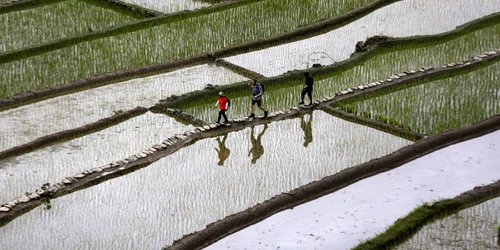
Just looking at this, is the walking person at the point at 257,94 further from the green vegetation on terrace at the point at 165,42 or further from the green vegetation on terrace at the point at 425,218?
the green vegetation on terrace at the point at 425,218

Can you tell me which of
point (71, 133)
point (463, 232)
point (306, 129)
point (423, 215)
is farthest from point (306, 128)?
point (463, 232)

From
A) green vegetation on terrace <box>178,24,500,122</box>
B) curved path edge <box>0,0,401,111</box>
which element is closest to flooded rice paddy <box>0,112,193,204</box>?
green vegetation on terrace <box>178,24,500,122</box>

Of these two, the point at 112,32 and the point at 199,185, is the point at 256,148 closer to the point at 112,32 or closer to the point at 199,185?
the point at 199,185

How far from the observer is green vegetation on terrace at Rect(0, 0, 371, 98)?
13.3 metres

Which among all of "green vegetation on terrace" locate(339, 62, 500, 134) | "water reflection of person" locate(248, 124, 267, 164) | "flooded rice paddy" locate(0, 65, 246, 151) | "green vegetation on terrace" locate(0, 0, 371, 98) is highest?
"green vegetation on terrace" locate(0, 0, 371, 98)

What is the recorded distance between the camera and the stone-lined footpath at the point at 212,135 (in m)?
9.80

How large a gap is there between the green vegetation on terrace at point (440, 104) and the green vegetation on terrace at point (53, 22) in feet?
Result: 16.7

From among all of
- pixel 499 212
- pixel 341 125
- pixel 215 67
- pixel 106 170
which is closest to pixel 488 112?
pixel 341 125

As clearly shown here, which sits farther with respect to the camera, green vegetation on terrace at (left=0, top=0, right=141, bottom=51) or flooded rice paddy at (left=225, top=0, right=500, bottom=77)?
green vegetation on terrace at (left=0, top=0, right=141, bottom=51)

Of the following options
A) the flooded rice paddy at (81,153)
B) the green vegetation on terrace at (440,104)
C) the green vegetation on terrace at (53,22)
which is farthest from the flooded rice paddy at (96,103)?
the green vegetation on terrace at (440,104)

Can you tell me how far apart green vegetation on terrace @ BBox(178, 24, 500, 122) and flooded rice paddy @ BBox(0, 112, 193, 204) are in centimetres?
74

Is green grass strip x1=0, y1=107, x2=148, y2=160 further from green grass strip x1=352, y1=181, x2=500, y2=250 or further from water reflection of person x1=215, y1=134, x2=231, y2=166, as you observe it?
green grass strip x1=352, y1=181, x2=500, y2=250

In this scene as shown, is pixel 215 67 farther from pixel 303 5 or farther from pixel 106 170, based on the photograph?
pixel 106 170

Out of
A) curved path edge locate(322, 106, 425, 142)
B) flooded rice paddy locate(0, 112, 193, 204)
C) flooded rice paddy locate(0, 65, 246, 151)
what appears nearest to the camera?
flooded rice paddy locate(0, 112, 193, 204)
